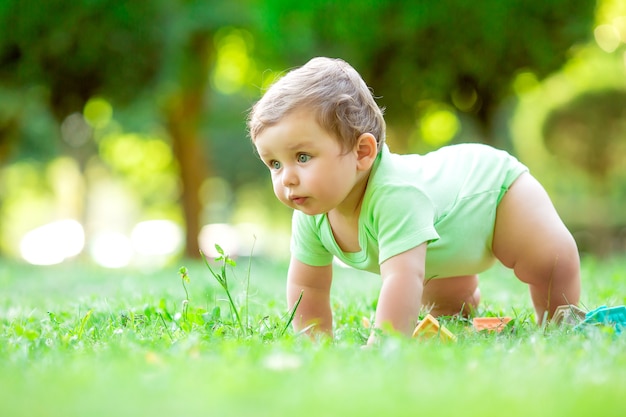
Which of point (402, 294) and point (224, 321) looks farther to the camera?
point (224, 321)

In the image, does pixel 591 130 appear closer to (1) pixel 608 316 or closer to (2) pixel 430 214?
(1) pixel 608 316

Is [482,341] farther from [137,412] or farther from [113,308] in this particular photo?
[113,308]

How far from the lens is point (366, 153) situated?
107 inches

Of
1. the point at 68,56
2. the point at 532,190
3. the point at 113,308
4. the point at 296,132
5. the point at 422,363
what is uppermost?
the point at 68,56

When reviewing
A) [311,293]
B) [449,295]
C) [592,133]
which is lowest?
[449,295]

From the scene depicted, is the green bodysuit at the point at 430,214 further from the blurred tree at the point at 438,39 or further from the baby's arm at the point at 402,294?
the blurred tree at the point at 438,39

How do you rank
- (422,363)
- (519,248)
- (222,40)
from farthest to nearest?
(222,40) < (519,248) < (422,363)

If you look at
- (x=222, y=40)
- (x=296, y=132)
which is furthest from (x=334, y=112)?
(x=222, y=40)

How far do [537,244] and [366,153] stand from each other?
31.3 inches

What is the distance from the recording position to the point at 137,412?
4.78 feet

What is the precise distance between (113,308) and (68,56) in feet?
25.5

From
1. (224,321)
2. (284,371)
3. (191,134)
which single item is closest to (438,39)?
(191,134)

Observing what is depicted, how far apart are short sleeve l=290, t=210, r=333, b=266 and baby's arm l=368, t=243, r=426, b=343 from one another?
1.82 feet

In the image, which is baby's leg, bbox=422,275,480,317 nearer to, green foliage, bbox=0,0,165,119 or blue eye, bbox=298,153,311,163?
blue eye, bbox=298,153,311,163
